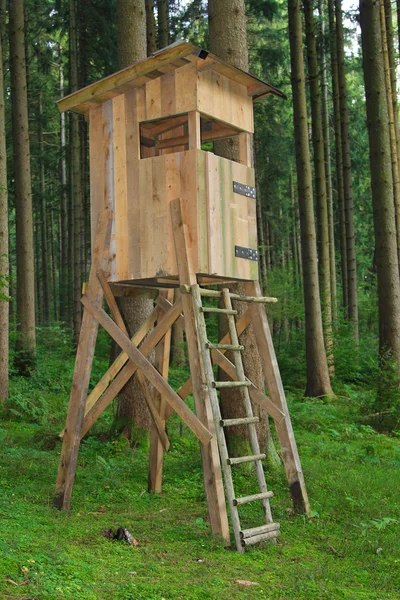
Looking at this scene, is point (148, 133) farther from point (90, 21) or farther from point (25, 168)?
point (90, 21)

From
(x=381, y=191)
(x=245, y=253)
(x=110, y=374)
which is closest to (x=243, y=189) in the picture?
(x=245, y=253)

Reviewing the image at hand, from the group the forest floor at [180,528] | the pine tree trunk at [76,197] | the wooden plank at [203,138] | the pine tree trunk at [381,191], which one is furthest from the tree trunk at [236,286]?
the pine tree trunk at [76,197]

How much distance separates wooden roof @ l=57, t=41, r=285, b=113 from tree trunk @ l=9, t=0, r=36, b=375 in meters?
8.07

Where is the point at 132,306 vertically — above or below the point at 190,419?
above

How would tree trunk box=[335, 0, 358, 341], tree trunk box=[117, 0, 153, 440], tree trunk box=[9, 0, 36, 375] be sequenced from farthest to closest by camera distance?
tree trunk box=[335, 0, 358, 341] < tree trunk box=[9, 0, 36, 375] < tree trunk box=[117, 0, 153, 440]

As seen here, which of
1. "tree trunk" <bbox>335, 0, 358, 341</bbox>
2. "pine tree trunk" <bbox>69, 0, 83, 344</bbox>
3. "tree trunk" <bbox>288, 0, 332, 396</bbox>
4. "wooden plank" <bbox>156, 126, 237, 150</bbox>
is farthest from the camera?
"pine tree trunk" <bbox>69, 0, 83, 344</bbox>

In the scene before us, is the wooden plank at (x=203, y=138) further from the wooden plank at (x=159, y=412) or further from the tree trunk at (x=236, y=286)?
the wooden plank at (x=159, y=412)

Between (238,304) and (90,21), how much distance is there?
1560 centimetres

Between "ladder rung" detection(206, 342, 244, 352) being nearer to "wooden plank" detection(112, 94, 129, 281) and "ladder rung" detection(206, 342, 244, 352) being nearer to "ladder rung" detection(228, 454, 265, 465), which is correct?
"ladder rung" detection(228, 454, 265, 465)

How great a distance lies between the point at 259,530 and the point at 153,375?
194 cm

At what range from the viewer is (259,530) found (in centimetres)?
618

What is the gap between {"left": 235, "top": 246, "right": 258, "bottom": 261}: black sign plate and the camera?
747 centimetres

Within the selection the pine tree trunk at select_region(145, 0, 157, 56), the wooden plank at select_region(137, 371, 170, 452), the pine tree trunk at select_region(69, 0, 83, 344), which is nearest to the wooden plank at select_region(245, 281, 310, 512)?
the wooden plank at select_region(137, 371, 170, 452)

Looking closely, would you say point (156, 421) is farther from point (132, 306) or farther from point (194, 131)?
point (194, 131)
